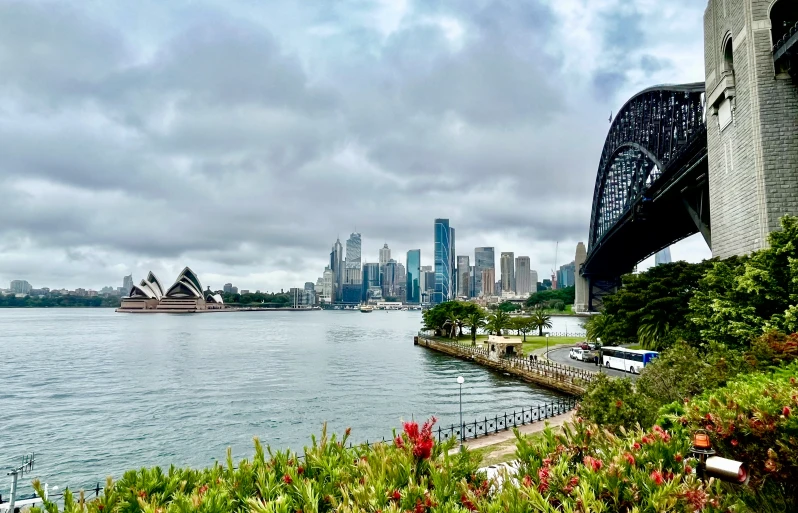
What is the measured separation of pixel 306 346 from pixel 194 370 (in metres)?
31.4

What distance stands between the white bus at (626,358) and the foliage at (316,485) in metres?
40.9

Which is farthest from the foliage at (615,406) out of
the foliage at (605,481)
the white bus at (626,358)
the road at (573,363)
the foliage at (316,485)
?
the white bus at (626,358)

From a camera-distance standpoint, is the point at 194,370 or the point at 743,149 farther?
the point at 194,370

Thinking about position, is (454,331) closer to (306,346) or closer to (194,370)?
(306,346)

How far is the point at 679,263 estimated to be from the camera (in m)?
45.3

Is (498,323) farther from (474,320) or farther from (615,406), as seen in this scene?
(615,406)

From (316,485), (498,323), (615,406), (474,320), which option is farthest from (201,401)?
(474,320)

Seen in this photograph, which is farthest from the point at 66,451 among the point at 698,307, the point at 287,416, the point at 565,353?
the point at 565,353

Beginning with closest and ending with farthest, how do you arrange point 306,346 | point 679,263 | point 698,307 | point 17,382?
point 698,307
point 679,263
point 17,382
point 306,346

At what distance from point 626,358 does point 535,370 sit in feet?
28.3

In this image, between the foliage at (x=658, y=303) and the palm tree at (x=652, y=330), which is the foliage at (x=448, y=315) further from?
the palm tree at (x=652, y=330)

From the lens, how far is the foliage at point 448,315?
299 feet

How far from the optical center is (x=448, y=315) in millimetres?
92812

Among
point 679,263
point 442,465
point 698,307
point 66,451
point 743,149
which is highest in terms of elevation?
point 743,149
